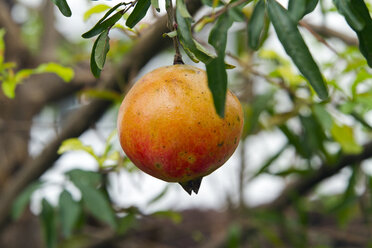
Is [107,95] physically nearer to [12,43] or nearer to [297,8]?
[297,8]

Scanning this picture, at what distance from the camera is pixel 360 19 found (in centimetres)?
59

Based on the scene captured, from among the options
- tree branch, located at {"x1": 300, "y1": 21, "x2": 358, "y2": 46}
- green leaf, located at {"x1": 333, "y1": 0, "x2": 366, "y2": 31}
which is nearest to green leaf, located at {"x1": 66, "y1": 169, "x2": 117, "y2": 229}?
green leaf, located at {"x1": 333, "y1": 0, "x2": 366, "y2": 31}

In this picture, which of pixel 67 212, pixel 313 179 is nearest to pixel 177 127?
pixel 67 212

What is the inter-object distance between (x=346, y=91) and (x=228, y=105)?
2.03ft

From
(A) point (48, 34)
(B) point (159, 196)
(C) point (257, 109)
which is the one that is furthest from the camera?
(A) point (48, 34)

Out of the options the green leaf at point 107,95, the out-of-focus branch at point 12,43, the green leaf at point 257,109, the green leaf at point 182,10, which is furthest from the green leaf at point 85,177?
the out-of-focus branch at point 12,43

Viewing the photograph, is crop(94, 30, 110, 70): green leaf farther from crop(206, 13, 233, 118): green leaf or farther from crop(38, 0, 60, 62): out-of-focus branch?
crop(38, 0, 60, 62): out-of-focus branch

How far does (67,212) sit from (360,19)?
929 mm

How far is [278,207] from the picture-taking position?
74.8 inches

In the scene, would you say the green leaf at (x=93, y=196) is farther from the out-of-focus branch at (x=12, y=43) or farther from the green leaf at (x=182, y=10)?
the out-of-focus branch at (x=12, y=43)

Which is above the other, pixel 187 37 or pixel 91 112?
pixel 187 37

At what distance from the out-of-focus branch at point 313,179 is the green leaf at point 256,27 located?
1.01 meters

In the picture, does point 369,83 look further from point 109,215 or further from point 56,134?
point 56,134

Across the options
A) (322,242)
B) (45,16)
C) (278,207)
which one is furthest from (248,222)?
(45,16)
